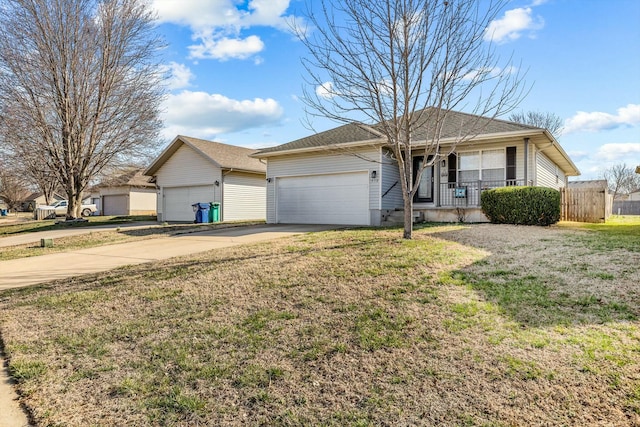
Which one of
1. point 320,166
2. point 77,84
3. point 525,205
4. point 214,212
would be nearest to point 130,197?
point 77,84

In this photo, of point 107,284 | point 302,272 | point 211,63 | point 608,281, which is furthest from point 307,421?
point 211,63

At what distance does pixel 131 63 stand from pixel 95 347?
63.0 feet

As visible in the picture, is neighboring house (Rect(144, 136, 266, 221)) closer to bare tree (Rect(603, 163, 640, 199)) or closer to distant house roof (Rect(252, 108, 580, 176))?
distant house roof (Rect(252, 108, 580, 176))

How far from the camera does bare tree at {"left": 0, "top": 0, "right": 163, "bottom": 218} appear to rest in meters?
17.1

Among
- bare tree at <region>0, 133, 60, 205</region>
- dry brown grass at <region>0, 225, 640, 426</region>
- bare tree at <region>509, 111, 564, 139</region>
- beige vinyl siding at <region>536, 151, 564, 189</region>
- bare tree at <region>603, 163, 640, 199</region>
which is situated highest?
bare tree at <region>509, 111, 564, 139</region>

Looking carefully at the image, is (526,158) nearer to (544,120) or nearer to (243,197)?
(243,197)

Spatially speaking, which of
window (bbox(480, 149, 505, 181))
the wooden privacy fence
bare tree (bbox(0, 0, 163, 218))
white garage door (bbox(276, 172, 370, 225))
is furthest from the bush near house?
bare tree (bbox(0, 0, 163, 218))

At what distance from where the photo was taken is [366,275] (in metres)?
5.52

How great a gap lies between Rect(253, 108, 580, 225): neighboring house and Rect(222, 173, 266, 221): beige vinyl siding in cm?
409

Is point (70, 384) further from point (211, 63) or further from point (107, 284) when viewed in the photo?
point (211, 63)

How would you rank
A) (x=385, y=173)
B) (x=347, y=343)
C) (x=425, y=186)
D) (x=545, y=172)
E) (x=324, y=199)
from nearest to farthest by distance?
(x=347, y=343)
(x=385, y=173)
(x=425, y=186)
(x=545, y=172)
(x=324, y=199)

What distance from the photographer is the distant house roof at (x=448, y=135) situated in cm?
1217

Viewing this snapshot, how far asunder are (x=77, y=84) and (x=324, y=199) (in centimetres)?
1288

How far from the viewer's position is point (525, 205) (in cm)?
1078
